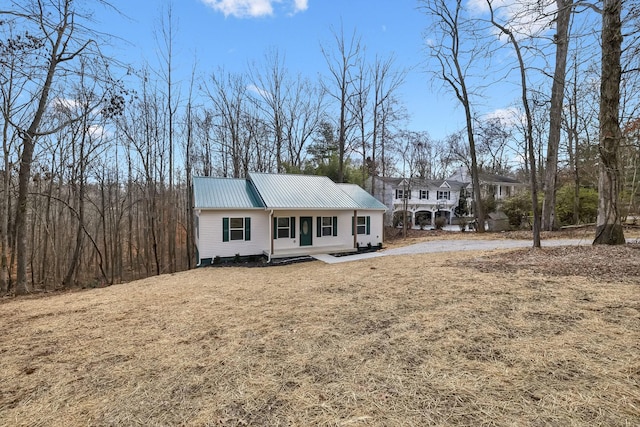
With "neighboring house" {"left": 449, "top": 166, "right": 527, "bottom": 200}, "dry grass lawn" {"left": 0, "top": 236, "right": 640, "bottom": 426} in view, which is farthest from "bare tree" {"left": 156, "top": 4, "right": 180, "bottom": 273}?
"neighboring house" {"left": 449, "top": 166, "right": 527, "bottom": 200}

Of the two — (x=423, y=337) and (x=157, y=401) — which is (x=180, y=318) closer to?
(x=157, y=401)

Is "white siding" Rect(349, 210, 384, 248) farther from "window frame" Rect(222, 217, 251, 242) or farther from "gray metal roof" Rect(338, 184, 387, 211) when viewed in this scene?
"window frame" Rect(222, 217, 251, 242)

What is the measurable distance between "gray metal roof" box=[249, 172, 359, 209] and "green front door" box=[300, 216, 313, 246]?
91 cm

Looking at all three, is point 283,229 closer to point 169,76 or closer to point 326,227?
point 326,227

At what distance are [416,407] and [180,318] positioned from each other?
3663 millimetres

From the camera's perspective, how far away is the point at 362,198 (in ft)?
51.1

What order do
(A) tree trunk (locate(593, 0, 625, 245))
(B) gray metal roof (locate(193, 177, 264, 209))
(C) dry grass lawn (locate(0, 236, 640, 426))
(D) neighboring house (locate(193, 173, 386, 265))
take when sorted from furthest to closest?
1. (D) neighboring house (locate(193, 173, 386, 265))
2. (B) gray metal roof (locate(193, 177, 264, 209))
3. (A) tree trunk (locate(593, 0, 625, 245))
4. (C) dry grass lawn (locate(0, 236, 640, 426))

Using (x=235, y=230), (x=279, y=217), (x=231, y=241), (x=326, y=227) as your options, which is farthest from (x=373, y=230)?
(x=231, y=241)

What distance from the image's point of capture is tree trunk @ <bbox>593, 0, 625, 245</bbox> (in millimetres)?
6793

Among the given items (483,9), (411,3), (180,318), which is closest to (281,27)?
(411,3)

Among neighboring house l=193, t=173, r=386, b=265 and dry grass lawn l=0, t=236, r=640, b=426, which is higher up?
neighboring house l=193, t=173, r=386, b=265

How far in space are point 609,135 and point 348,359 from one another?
881 cm

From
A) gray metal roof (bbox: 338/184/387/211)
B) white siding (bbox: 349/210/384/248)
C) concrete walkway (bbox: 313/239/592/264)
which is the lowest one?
concrete walkway (bbox: 313/239/592/264)

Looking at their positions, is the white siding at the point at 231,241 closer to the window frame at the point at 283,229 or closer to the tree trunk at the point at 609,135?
the window frame at the point at 283,229
